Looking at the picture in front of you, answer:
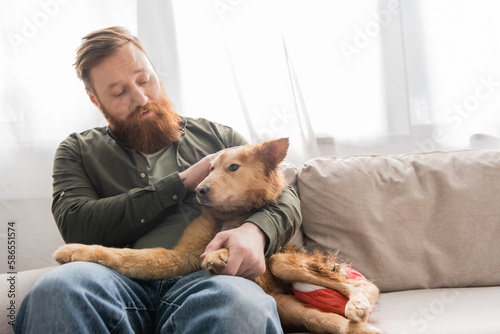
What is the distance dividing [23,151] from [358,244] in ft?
4.54

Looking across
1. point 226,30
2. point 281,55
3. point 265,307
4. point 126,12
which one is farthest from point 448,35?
point 265,307

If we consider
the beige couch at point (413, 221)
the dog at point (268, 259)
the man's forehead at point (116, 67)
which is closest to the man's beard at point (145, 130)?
the man's forehead at point (116, 67)

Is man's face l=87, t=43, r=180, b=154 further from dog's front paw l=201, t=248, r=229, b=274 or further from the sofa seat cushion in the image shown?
the sofa seat cushion

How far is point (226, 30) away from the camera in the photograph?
6.45ft

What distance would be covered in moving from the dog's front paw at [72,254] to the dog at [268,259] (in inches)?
3.8

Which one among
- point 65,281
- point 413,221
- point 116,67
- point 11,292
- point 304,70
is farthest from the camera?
point 304,70

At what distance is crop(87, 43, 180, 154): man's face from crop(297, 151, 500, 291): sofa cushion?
67 centimetres

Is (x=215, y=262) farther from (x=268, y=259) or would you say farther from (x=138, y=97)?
(x=138, y=97)

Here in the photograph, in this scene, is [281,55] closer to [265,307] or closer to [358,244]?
[358,244]

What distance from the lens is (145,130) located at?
1393mm

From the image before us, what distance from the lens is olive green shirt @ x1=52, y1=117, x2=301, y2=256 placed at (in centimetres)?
125

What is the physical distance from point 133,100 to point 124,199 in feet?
1.06

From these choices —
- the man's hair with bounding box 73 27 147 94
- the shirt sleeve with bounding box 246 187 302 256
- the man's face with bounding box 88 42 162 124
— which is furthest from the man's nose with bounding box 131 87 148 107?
the shirt sleeve with bounding box 246 187 302 256

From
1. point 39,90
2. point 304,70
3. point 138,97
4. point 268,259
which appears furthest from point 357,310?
point 39,90
